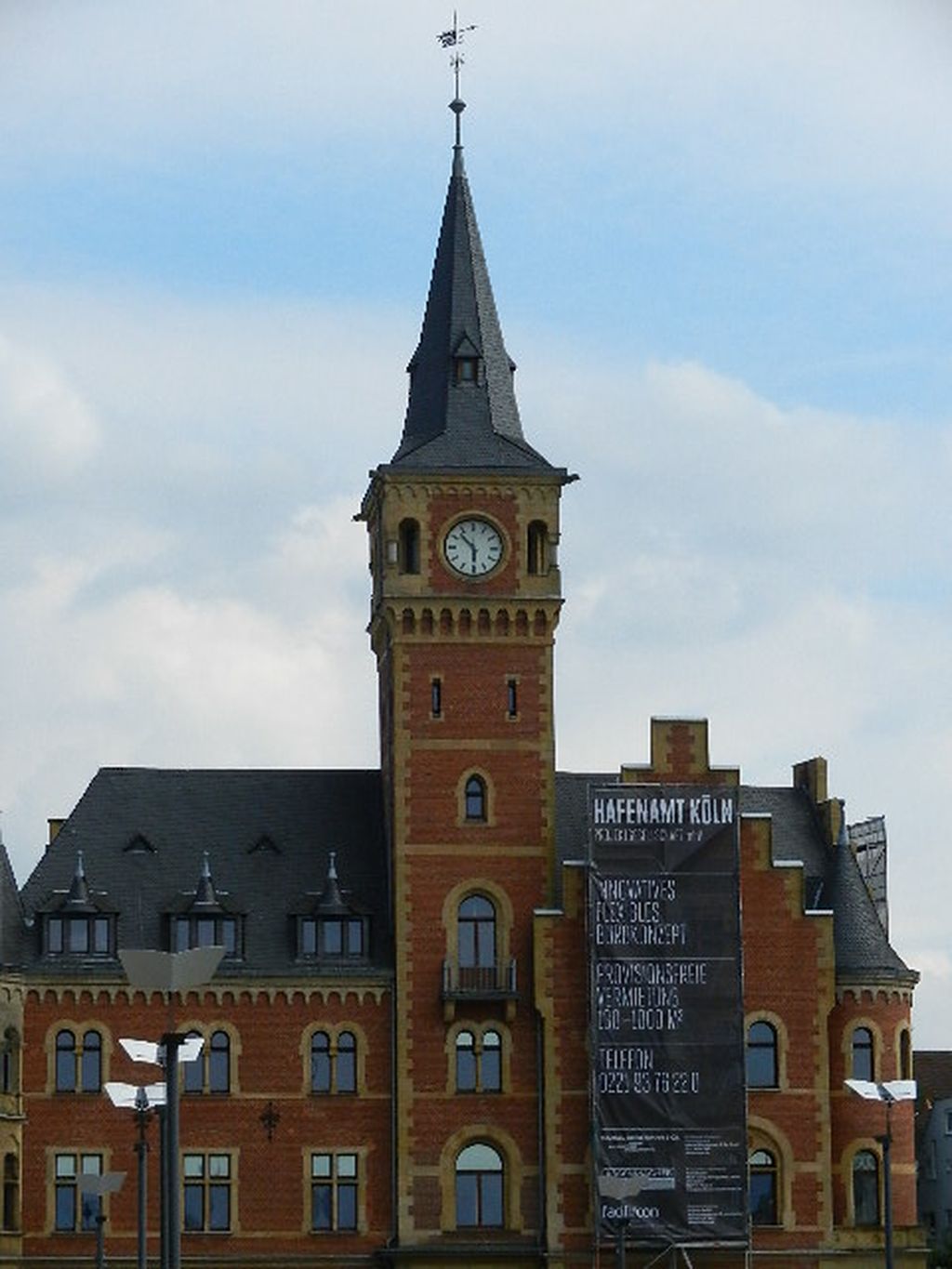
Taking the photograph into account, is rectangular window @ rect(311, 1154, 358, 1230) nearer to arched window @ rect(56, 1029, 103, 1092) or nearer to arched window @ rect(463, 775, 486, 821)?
arched window @ rect(56, 1029, 103, 1092)

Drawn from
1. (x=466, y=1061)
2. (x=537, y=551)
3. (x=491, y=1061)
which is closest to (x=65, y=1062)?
(x=466, y=1061)

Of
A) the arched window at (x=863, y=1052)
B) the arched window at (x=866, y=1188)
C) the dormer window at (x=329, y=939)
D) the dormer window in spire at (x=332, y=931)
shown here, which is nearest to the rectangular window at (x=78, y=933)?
the dormer window in spire at (x=332, y=931)

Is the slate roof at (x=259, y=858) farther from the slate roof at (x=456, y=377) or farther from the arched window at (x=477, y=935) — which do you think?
the slate roof at (x=456, y=377)

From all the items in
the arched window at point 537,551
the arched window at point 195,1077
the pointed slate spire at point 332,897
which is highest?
the arched window at point 537,551

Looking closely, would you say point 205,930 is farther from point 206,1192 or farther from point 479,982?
point 479,982

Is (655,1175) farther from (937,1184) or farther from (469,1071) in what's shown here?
(937,1184)

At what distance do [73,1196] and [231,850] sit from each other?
10.6m

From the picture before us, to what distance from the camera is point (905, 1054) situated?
272 ft

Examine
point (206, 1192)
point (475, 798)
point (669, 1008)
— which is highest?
point (475, 798)

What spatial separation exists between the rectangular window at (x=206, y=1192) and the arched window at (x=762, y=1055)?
1455 centimetres

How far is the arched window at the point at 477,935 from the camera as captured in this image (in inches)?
3194

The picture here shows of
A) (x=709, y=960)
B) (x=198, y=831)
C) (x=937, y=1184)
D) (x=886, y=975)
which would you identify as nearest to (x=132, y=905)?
(x=198, y=831)

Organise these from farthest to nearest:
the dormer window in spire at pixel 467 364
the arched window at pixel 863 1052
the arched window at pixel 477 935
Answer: the dormer window in spire at pixel 467 364, the arched window at pixel 863 1052, the arched window at pixel 477 935

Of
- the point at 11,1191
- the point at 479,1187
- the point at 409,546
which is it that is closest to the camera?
the point at 11,1191
